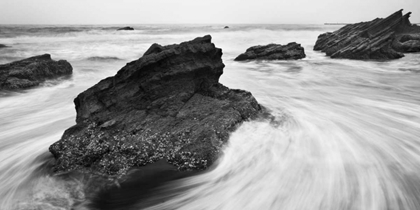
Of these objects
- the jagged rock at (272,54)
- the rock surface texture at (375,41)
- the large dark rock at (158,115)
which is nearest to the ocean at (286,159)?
the large dark rock at (158,115)

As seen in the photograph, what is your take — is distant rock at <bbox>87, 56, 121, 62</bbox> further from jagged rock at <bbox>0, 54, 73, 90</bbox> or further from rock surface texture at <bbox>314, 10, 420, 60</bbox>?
rock surface texture at <bbox>314, 10, 420, 60</bbox>

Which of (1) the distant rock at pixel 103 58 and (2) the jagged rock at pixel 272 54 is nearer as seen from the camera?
(2) the jagged rock at pixel 272 54

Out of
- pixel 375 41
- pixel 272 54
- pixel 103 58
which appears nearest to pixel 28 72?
pixel 103 58

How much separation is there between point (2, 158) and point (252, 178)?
4587 mm

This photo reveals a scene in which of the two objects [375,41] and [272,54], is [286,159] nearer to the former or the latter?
[272,54]

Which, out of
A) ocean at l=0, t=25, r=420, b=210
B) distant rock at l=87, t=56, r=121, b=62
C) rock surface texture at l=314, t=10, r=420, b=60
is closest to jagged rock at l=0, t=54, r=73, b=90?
ocean at l=0, t=25, r=420, b=210

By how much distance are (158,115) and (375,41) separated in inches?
766

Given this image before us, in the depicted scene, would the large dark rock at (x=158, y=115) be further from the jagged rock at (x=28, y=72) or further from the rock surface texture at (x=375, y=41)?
the rock surface texture at (x=375, y=41)

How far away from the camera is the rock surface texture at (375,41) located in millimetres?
17031

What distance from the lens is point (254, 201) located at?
130 inches

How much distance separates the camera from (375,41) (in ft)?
59.5

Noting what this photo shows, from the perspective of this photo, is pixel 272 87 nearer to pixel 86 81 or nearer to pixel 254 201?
pixel 254 201

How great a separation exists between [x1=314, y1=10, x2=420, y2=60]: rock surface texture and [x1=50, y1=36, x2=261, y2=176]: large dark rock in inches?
604

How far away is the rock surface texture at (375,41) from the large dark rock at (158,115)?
604 inches
